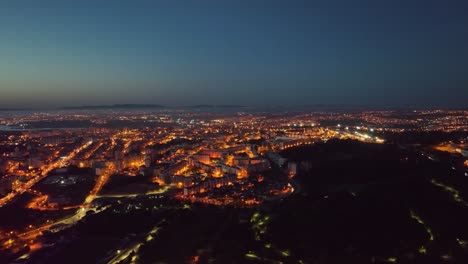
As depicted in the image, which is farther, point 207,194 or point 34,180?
point 34,180

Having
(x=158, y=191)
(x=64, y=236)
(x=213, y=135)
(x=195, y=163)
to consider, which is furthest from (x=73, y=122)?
(x=64, y=236)

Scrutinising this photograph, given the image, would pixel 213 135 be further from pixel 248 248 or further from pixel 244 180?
pixel 248 248

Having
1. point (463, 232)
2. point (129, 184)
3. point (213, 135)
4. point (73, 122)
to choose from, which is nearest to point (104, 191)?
point (129, 184)

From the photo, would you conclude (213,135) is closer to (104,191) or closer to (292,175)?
(292,175)

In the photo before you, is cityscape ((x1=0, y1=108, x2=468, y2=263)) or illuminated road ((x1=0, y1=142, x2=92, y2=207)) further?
illuminated road ((x1=0, y1=142, x2=92, y2=207))

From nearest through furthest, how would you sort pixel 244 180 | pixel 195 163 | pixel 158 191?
pixel 158 191
pixel 244 180
pixel 195 163

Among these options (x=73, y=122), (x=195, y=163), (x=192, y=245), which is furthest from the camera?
(x=73, y=122)

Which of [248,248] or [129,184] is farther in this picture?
[129,184]

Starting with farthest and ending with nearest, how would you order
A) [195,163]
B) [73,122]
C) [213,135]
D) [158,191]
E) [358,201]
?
[73,122], [213,135], [195,163], [158,191], [358,201]

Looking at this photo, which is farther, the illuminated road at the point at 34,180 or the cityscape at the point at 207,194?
the illuminated road at the point at 34,180
